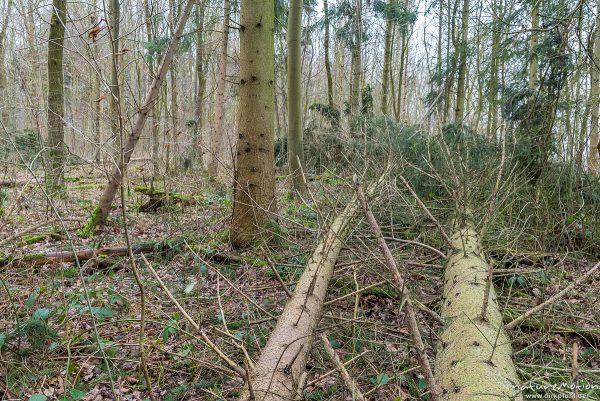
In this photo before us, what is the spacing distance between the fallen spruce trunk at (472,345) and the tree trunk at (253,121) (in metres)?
2.29

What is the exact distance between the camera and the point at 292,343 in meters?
1.72

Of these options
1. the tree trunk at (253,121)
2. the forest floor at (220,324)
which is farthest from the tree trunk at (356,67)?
the forest floor at (220,324)

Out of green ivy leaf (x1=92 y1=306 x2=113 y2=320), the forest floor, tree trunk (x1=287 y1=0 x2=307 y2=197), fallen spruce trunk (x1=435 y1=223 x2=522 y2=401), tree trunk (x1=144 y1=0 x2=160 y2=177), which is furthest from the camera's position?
tree trunk (x1=287 y1=0 x2=307 y2=197)

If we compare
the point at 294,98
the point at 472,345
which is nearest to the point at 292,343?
the point at 472,345

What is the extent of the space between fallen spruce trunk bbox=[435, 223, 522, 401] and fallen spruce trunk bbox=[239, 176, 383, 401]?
24.0 inches

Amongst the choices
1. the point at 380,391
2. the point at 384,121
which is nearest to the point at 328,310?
the point at 380,391

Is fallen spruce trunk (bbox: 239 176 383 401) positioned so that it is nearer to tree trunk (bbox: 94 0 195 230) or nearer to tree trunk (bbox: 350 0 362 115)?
tree trunk (bbox: 94 0 195 230)

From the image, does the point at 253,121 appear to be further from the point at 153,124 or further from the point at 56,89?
the point at 153,124

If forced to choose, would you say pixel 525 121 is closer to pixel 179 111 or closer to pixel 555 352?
pixel 555 352

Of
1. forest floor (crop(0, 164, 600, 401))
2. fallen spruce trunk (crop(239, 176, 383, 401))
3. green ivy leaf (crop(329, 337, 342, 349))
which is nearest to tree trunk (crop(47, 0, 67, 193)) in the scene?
forest floor (crop(0, 164, 600, 401))

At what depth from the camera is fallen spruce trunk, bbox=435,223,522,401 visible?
1.41 metres

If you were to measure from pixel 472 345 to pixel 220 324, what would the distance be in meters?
1.72

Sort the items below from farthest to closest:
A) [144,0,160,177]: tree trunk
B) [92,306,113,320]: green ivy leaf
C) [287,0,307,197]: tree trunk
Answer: [287,0,307,197]: tree trunk, [144,0,160,177]: tree trunk, [92,306,113,320]: green ivy leaf

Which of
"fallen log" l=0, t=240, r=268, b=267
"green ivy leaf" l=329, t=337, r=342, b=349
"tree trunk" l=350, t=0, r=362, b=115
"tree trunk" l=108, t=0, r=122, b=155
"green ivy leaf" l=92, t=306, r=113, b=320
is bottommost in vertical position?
"green ivy leaf" l=329, t=337, r=342, b=349
